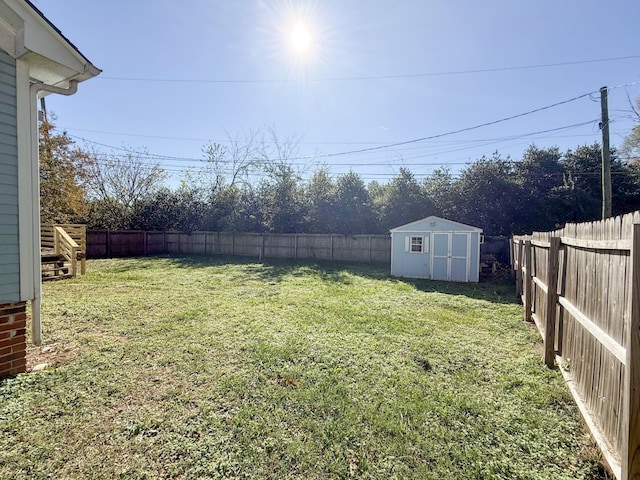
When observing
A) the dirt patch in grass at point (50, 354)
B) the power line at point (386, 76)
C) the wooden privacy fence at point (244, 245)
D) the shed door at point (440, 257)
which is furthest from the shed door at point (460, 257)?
the dirt patch in grass at point (50, 354)

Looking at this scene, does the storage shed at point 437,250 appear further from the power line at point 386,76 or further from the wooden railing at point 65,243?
the wooden railing at point 65,243

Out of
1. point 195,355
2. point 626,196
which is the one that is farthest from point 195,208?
point 626,196

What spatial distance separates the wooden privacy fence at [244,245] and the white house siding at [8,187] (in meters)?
12.1

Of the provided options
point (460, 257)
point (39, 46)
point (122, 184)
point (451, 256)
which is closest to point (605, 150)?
point (460, 257)

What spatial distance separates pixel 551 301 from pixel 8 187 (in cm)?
570

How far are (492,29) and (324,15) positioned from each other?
407cm

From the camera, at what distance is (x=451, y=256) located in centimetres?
988

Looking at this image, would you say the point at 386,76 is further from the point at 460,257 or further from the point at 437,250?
the point at 460,257

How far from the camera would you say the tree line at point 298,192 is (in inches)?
497

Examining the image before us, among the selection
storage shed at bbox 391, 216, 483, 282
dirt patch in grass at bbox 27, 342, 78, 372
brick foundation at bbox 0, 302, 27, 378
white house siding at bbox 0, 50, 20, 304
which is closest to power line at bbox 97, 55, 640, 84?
storage shed at bbox 391, 216, 483, 282

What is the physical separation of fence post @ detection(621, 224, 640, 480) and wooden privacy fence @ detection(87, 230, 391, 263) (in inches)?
475

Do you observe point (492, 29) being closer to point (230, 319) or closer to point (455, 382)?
point (455, 382)

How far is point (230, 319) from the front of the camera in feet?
16.5

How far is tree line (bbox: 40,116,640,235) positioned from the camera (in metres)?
12.6
